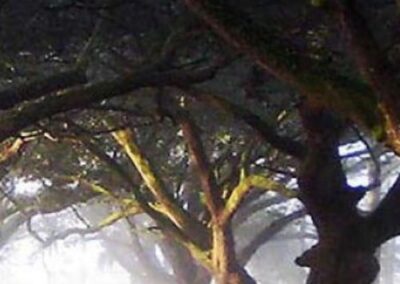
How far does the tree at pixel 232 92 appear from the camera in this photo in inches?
199

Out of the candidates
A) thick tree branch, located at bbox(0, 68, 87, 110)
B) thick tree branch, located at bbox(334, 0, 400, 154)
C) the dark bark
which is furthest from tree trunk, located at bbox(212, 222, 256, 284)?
thick tree branch, located at bbox(334, 0, 400, 154)

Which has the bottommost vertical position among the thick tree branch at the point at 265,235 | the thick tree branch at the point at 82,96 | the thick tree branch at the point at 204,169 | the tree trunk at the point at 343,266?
the tree trunk at the point at 343,266

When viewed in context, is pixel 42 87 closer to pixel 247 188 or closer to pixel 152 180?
pixel 247 188

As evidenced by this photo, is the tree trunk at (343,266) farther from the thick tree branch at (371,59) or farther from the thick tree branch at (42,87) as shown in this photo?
the thick tree branch at (371,59)

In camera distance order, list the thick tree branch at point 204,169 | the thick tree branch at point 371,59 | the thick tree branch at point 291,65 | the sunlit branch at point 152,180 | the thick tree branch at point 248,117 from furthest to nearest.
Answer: the sunlit branch at point 152,180
the thick tree branch at point 204,169
the thick tree branch at point 248,117
the thick tree branch at point 291,65
the thick tree branch at point 371,59

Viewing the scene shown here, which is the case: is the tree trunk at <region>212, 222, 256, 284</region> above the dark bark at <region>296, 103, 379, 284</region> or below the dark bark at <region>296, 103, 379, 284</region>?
above

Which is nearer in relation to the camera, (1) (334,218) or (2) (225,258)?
(1) (334,218)

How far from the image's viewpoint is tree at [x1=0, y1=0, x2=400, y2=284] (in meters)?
5.05

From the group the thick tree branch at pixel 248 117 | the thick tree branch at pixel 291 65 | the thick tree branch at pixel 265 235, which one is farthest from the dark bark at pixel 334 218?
the thick tree branch at pixel 265 235

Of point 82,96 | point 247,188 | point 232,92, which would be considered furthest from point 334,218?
point 82,96

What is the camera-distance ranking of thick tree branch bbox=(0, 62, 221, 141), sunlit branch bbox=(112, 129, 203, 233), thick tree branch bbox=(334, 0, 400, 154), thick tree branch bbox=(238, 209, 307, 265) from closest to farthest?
Result: 1. thick tree branch bbox=(334, 0, 400, 154)
2. thick tree branch bbox=(0, 62, 221, 141)
3. sunlit branch bbox=(112, 129, 203, 233)
4. thick tree branch bbox=(238, 209, 307, 265)

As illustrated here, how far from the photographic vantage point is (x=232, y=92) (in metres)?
9.51

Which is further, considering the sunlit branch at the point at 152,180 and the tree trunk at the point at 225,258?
the sunlit branch at the point at 152,180

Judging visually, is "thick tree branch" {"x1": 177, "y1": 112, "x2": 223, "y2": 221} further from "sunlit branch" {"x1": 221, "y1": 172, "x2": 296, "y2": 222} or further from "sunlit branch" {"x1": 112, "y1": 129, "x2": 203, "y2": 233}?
"sunlit branch" {"x1": 112, "y1": 129, "x2": 203, "y2": 233}
